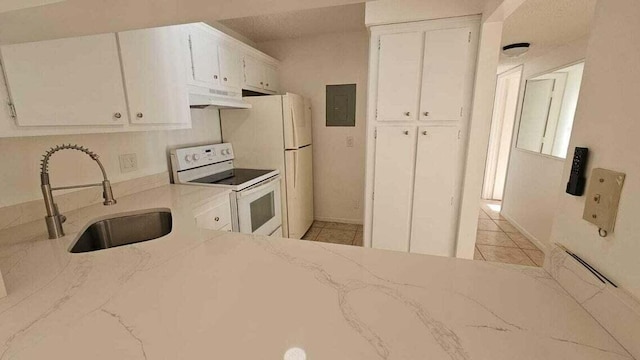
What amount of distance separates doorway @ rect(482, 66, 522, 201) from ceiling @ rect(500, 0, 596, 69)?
1562 mm

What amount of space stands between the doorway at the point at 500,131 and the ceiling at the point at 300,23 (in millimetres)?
2829

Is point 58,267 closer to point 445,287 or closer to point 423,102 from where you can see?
point 445,287

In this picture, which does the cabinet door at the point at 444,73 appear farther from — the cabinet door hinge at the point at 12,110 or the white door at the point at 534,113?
the cabinet door hinge at the point at 12,110

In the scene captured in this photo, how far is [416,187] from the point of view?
221 centimetres

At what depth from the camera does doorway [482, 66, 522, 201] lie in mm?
4250

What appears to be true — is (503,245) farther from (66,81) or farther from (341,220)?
(66,81)

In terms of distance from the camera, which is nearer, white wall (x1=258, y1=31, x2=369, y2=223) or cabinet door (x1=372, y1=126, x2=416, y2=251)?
cabinet door (x1=372, y1=126, x2=416, y2=251)

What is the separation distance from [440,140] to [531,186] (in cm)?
195

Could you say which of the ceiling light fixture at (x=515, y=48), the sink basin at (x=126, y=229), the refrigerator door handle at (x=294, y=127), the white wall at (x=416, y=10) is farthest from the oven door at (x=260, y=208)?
the ceiling light fixture at (x=515, y=48)

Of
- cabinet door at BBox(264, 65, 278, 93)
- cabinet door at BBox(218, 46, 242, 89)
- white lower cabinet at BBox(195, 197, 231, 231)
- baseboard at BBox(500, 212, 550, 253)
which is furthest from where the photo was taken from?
cabinet door at BBox(264, 65, 278, 93)

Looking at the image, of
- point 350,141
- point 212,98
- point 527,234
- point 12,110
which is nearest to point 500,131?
point 527,234

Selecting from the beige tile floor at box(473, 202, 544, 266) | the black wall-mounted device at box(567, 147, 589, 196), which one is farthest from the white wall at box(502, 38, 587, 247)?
the black wall-mounted device at box(567, 147, 589, 196)

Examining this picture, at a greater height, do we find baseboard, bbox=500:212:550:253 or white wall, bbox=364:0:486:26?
white wall, bbox=364:0:486:26

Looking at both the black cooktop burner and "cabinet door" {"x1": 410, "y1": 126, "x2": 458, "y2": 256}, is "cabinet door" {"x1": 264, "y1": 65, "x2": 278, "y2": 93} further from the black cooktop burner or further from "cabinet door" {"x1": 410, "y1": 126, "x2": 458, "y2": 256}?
"cabinet door" {"x1": 410, "y1": 126, "x2": 458, "y2": 256}
